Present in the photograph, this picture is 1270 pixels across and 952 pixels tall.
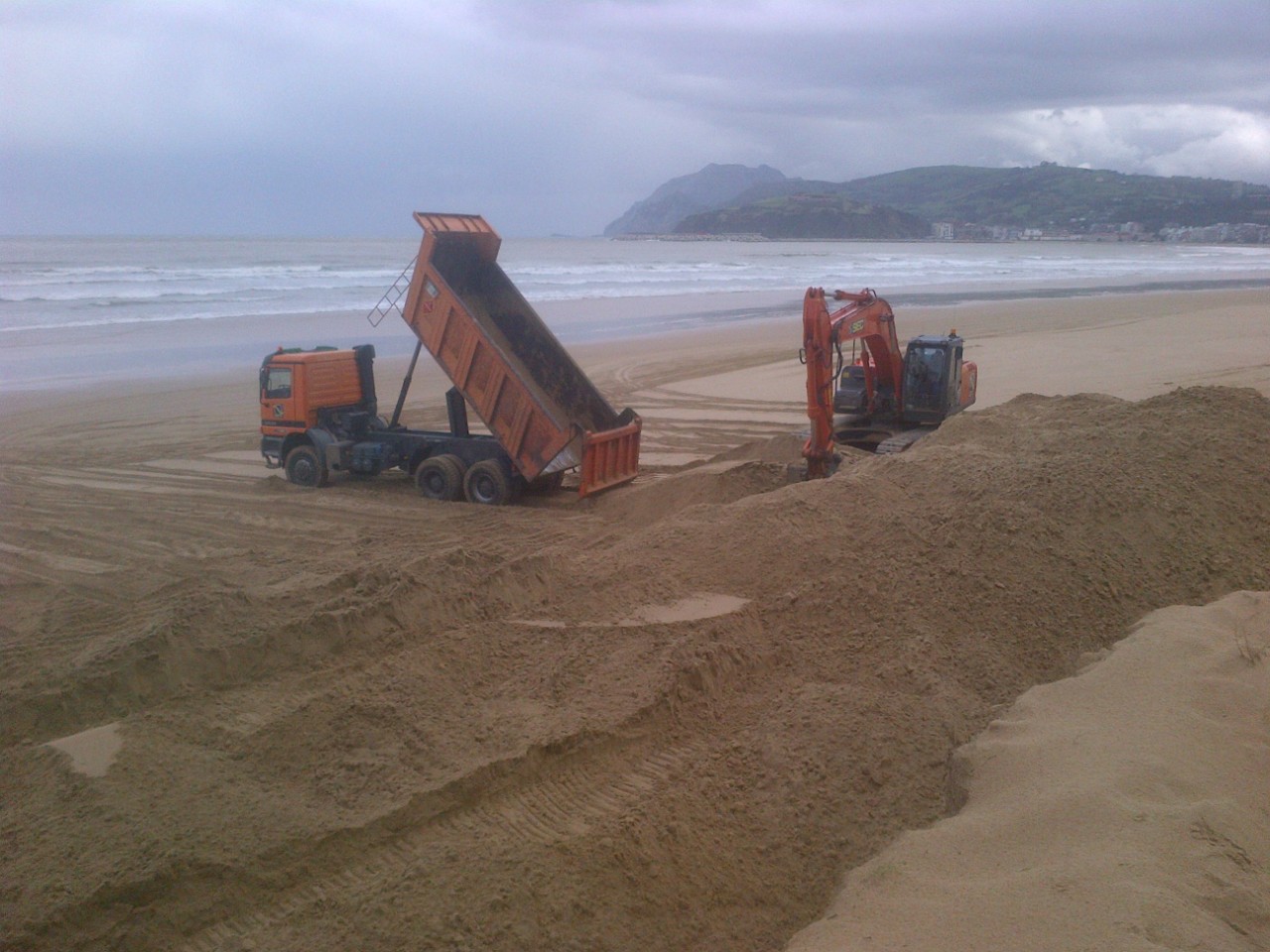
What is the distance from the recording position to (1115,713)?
5398 millimetres

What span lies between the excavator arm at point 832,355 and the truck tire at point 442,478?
4.20 meters

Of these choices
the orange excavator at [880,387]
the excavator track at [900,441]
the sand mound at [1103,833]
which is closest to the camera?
the sand mound at [1103,833]

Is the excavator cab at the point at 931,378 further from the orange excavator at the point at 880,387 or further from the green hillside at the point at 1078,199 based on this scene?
Result: the green hillside at the point at 1078,199

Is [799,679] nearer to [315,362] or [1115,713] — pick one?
[1115,713]

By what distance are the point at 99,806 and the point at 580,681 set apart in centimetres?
265

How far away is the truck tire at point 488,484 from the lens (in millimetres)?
11969

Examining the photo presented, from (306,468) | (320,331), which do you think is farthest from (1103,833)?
(320,331)

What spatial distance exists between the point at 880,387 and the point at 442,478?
582 centimetres

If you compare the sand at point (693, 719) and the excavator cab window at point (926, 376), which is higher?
the excavator cab window at point (926, 376)

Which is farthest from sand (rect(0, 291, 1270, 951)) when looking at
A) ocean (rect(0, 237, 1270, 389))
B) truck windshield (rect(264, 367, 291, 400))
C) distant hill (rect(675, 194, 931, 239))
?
distant hill (rect(675, 194, 931, 239))

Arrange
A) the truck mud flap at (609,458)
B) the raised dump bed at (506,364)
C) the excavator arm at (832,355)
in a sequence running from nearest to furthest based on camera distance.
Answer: the excavator arm at (832,355)
the raised dump bed at (506,364)
the truck mud flap at (609,458)

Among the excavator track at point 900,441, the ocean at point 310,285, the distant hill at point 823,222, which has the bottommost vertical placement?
the excavator track at point 900,441

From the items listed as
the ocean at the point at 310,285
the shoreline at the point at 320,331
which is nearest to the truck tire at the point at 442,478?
the shoreline at the point at 320,331

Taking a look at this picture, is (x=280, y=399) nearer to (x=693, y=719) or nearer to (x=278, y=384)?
(x=278, y=384)
